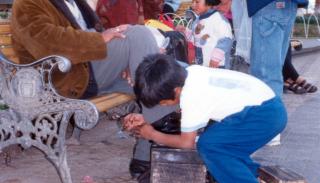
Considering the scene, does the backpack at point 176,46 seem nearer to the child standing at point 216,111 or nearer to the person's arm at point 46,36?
the person's arm at point 46,36

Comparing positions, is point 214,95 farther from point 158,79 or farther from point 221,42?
point 221,42

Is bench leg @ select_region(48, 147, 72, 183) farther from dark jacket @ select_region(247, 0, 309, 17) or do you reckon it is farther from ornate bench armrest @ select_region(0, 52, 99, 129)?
dark jacket @ select_region(247, 0, 309, 17)

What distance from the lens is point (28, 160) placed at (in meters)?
4.41

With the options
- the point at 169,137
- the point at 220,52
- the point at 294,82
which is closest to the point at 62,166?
the point at 169,137

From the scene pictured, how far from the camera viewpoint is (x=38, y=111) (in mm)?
3455

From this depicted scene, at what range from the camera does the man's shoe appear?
381 cm

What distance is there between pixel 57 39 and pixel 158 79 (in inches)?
28.3

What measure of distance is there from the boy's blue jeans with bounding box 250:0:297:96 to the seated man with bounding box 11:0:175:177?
1.16m

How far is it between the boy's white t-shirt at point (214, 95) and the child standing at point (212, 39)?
5.93 ft

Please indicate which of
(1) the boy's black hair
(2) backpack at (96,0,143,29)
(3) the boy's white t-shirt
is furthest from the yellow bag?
(1) the boy's black hair

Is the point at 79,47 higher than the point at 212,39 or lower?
higher

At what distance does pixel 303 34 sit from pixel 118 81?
535 inches

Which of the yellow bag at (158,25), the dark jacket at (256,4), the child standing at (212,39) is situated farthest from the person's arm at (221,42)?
the yellow bag at (158,25)

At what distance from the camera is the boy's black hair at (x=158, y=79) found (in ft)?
9.93
